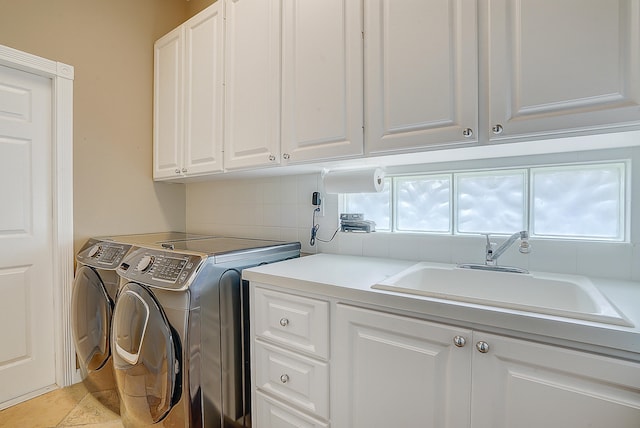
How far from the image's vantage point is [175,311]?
51.9 inches

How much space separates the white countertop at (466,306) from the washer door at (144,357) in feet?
1.42

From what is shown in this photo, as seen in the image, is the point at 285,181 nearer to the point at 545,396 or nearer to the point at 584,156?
the point at 584,156

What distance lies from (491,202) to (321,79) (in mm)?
994

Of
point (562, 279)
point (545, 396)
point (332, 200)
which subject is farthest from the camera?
point (332, 200)

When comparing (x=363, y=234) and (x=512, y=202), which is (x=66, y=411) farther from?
(x=512, y=202)

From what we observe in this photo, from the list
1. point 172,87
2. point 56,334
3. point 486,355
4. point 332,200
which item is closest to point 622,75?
point 486,355

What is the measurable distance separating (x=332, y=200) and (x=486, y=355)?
1.19m

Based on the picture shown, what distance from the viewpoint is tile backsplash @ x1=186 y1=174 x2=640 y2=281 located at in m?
1.22

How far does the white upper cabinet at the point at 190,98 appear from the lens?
6.24 ft

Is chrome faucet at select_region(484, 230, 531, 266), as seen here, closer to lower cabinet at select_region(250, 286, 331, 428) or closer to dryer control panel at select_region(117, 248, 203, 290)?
lower cabinet at select_region(250, 286, 331, 428)

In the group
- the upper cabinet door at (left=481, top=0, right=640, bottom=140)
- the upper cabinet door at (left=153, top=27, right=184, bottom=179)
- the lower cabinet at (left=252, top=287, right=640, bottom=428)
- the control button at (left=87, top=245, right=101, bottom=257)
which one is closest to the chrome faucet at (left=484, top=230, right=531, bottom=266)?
the upper cabinet door at (left=481, top=0, right=640, bottom=140)

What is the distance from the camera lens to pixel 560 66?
964mm

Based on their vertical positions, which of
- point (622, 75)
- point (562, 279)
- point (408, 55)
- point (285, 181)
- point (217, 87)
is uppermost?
point (217, 87)

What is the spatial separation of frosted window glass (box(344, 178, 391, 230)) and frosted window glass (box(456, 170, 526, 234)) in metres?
0.38
